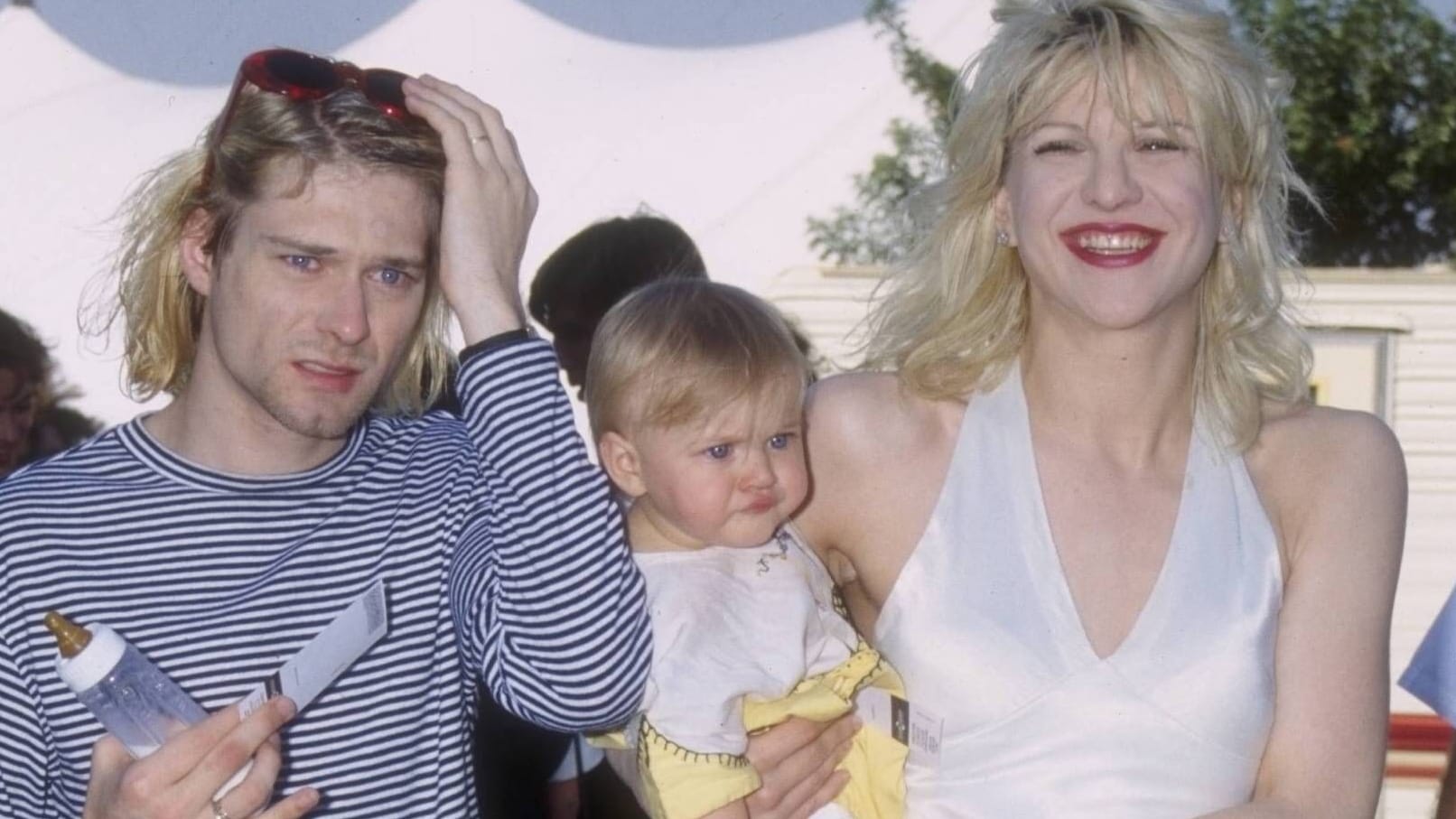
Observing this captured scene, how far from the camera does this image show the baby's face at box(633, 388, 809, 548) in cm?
227

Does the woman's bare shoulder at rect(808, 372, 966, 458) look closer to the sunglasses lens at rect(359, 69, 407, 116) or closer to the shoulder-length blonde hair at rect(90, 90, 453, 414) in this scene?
the shoulder-length blonde hair at rect(90, 90, 453, 414)

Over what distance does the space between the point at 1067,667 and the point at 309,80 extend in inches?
49.9

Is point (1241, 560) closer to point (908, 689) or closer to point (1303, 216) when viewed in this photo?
point (908, 689)

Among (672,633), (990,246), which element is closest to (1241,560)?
(990,246)

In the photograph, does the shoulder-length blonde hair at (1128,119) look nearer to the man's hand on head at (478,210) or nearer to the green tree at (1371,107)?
the man's hand on head at (478,210)

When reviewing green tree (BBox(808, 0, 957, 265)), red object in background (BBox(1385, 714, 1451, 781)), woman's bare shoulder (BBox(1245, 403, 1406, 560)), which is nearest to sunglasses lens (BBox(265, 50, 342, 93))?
woman's bare shoulder (BBox(1245, 403, 1406, 560))

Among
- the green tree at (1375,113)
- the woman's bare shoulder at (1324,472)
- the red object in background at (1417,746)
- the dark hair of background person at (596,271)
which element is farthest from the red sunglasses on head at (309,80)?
the red object in background at (1417,746)

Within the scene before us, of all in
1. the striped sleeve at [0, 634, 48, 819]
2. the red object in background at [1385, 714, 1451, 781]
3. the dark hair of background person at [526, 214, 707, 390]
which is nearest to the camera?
the striped sleeve at [0, 634, 48, 819]

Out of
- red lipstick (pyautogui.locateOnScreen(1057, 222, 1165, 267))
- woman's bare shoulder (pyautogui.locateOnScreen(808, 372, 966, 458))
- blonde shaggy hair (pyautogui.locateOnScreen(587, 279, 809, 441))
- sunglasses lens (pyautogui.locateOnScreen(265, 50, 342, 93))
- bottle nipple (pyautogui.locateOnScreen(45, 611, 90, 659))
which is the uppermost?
sunglasses lens (pyautogui.locateOnScreen(265, 50, 342, 93))

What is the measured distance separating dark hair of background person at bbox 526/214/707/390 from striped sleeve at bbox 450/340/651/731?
136cm

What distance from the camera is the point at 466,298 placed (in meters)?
2.04

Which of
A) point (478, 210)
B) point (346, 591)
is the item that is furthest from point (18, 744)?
point (478, 210)

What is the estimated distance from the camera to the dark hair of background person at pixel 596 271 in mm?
3408

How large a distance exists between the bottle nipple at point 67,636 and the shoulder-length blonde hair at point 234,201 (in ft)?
1.83
